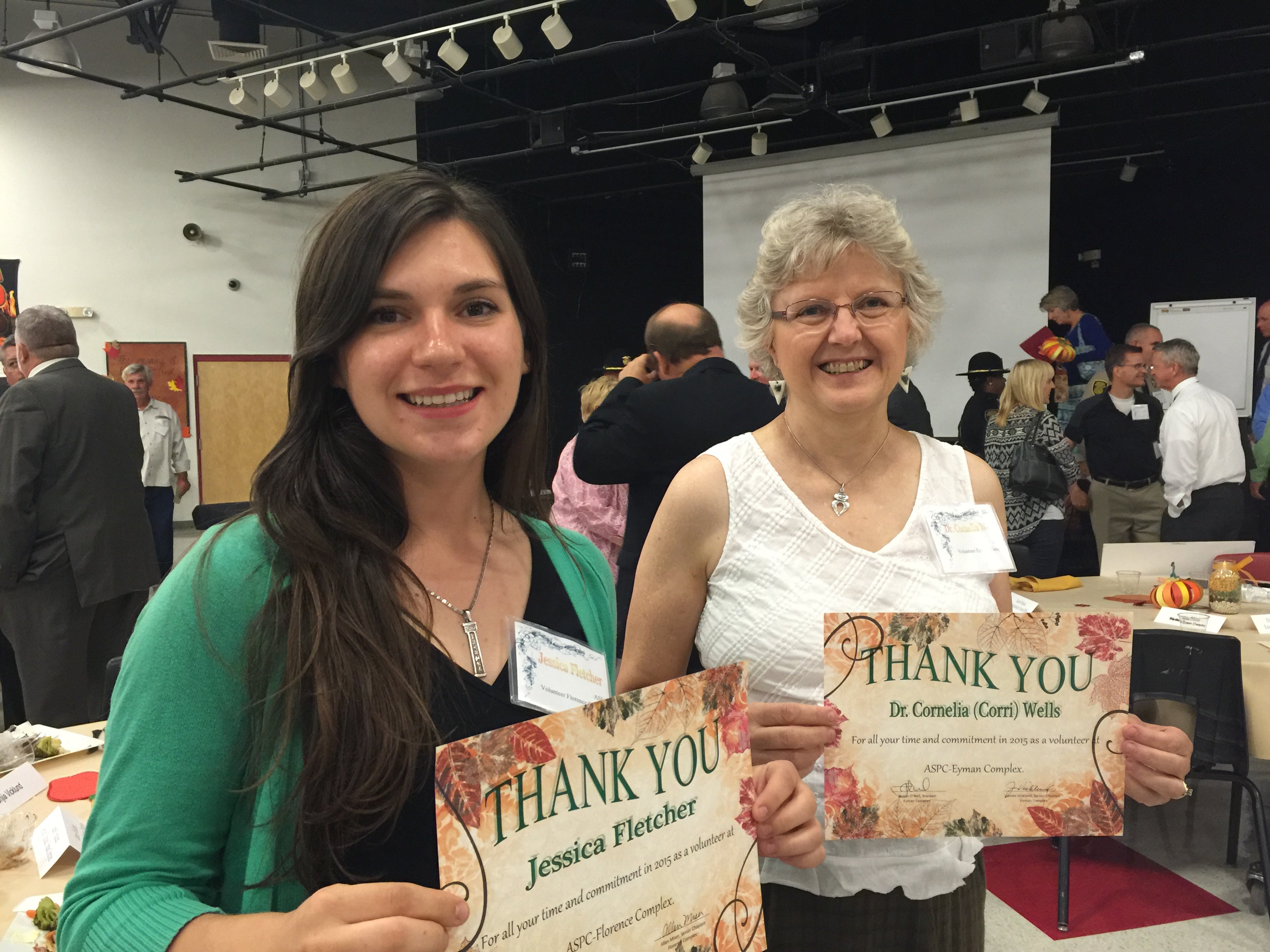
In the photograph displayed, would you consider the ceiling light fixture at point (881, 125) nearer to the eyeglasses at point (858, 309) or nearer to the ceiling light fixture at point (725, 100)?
the ceiling light fixture at point (725, 100)

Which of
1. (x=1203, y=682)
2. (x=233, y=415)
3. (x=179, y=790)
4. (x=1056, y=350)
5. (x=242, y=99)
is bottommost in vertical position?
(x=1203, y=682)

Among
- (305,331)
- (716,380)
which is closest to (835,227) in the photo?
(305,331)

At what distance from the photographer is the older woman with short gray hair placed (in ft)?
4.42

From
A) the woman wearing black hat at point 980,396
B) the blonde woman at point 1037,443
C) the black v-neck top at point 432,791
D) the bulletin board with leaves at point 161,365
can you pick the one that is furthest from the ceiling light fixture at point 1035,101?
the bulletin board with leaves at point 161,365

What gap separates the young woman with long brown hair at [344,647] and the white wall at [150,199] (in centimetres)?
880

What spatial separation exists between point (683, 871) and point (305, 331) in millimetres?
720

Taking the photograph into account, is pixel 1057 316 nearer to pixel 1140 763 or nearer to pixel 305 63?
pixel 305 63

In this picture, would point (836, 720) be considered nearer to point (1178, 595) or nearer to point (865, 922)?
point (865, 922)

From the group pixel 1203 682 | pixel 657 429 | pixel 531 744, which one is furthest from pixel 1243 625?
pixel 531 744

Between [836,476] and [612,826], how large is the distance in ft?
2.56

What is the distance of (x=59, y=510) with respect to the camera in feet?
13.1

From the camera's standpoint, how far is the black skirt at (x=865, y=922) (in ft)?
4.42

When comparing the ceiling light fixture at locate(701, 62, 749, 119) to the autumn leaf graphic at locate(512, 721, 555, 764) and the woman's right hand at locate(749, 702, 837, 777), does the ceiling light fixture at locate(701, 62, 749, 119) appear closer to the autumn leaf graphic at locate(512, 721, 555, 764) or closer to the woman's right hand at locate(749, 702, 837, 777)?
the woman's right hand at locate(749, 702, 837, 777)

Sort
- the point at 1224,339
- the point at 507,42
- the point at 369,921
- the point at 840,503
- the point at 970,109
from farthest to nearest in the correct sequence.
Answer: the point at 1224,339
the point at 970,109
the point at 507,42
the point at 840,503
the point at 369,921
